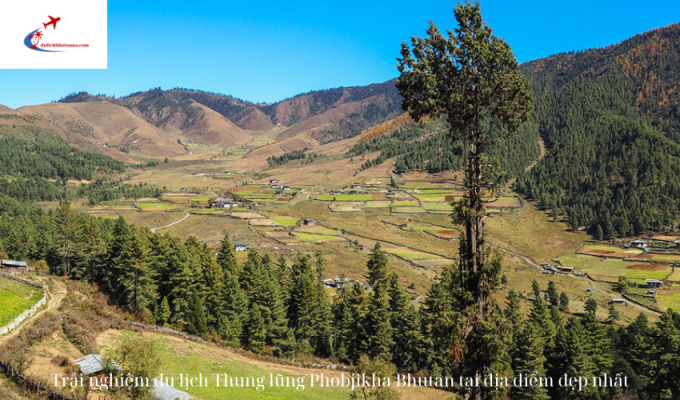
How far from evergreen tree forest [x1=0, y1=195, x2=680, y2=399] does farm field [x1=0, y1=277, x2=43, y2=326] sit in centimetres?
961

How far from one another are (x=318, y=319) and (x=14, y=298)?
31.8 meters

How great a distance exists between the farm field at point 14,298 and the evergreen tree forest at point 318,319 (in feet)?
31.5

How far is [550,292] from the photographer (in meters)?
78.2

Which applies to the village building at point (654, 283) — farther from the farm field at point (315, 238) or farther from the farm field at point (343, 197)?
the farm field at point (343, 197)

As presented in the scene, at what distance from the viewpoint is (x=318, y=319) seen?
55.0 m

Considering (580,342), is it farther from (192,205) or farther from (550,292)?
(192,205)

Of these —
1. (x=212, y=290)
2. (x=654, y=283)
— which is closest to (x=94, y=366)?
(x=212, y=290)

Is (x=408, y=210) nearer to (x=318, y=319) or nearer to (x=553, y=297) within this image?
(x=553, y=297)

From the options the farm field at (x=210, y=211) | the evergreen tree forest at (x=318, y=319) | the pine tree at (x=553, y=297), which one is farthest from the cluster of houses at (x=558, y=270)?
the farm field at (x=210, y=211)

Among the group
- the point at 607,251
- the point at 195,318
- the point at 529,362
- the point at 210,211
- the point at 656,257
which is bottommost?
the point at 656,257

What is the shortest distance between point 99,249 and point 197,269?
1523cm

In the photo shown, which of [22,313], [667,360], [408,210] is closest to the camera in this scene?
[22,313]

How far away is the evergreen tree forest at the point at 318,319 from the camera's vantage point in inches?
1823

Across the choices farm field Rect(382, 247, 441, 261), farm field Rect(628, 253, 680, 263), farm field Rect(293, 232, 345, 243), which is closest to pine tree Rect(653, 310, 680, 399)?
farm field Rect(382, 247, 441, 261)
